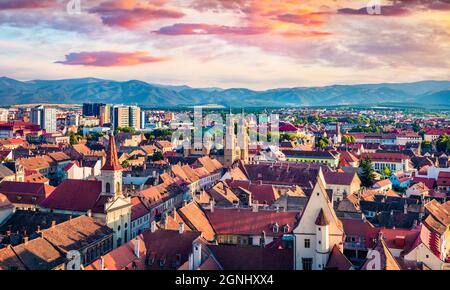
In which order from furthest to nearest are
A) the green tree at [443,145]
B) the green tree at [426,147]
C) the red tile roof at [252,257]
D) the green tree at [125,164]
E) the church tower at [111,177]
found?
the green tree at [426,147] → the green tree at [443,145] → the green tree at [125,164] → the church tower at [111,177] → the red tile roof at [252,257]

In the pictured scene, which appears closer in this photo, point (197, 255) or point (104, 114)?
point (197, 255)

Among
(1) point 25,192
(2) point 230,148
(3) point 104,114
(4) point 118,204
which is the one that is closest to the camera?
(4) point 118,204

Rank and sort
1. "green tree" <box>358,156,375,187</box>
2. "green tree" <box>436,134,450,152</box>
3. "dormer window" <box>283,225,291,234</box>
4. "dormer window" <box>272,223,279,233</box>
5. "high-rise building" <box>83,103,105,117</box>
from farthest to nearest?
"high-rise building" <box>83,103,105,117</box>
"green tree" <box>436,134,450,152</box>
"green tree" <box>358,156,375,187</box>
"dormer window" <box>272,223,279,233</box>
"dormer window" <box>283,225,291,234</box>

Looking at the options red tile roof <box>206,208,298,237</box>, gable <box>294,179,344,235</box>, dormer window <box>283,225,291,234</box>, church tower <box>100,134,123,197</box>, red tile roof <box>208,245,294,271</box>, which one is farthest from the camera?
church tower <box>100,134,123,197</box>

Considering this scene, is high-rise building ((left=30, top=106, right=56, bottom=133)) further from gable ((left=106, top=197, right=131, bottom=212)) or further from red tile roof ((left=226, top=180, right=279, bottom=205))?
gable ((left=106, top=197, right=131, bottom=212))

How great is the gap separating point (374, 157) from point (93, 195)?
48.4 m

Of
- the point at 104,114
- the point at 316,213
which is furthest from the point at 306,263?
the point at 104,114

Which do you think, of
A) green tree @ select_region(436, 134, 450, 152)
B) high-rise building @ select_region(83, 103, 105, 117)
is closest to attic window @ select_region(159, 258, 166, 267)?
green tree @ select_region(436, 134, 450, 152)

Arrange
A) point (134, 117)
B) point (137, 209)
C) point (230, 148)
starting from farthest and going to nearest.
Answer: point (134, 117)
point (230, 148)
point (137, 209)

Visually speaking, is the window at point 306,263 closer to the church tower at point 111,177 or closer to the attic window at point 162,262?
the attic window at point 162,262

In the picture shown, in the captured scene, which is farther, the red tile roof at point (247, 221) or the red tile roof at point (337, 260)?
the red tile roof at point (247, 221)

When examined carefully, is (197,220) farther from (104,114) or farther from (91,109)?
(91,109)

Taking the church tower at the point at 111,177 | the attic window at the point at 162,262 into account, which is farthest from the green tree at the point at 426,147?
the attic window at the point at 162,262
